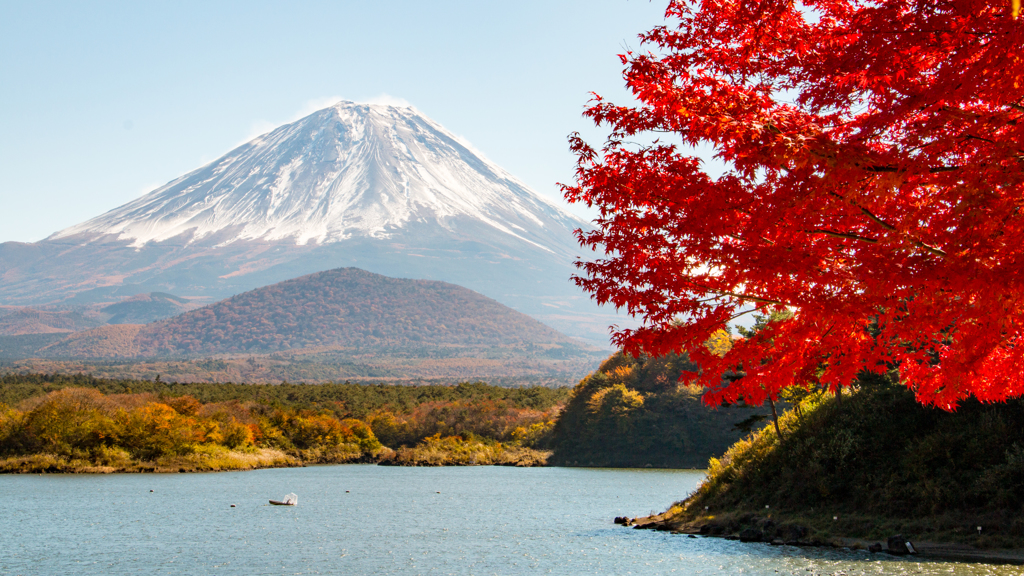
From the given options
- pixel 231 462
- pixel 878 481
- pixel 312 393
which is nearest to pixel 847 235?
pixel 878 481

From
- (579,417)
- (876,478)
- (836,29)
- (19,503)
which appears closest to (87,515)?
(19,503)

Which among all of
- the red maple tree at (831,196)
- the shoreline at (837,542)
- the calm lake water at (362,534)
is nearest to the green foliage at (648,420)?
the calm lake water at (362,534)

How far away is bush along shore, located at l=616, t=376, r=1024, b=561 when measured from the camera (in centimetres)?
1579

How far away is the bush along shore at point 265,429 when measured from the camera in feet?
142

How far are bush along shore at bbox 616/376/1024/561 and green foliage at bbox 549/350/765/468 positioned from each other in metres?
32.5

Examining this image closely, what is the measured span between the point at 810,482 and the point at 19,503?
25.3 m

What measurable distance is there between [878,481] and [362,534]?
1369cm

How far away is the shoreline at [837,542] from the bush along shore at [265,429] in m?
32.7

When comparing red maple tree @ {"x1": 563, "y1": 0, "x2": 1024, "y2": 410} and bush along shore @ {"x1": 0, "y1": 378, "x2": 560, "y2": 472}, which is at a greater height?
red maple tree @ {"x1": 563, "y1": 0, "x2": 1024, "y2": 410}

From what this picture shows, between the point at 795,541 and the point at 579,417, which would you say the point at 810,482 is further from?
the point at 579,417

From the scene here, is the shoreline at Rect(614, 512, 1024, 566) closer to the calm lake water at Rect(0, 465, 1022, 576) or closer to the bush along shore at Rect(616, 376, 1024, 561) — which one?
the bush along shore at Rect(616, 376, 1024, 561)

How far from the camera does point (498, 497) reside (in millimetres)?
35062

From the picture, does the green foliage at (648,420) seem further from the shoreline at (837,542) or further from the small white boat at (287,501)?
the shoreline at (837,542)

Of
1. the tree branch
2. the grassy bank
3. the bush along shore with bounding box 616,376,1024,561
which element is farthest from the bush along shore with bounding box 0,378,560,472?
the tree branch
